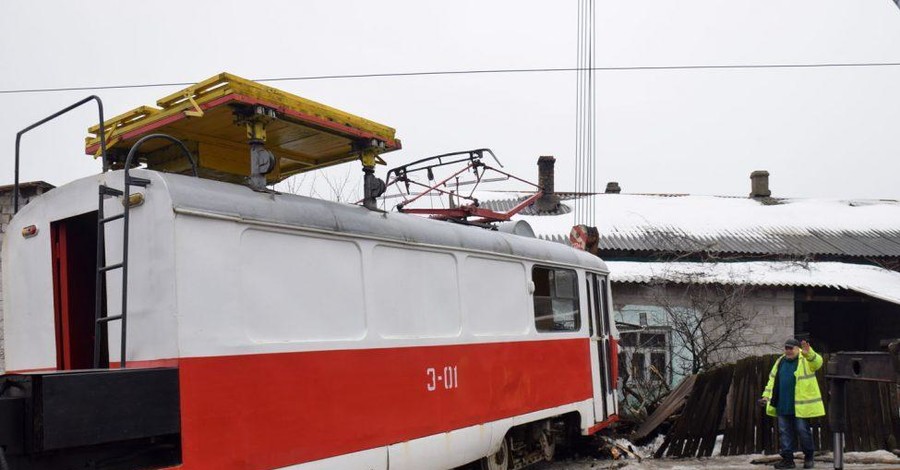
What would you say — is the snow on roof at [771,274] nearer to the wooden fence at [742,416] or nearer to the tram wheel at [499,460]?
the wooden fence at [742,416]

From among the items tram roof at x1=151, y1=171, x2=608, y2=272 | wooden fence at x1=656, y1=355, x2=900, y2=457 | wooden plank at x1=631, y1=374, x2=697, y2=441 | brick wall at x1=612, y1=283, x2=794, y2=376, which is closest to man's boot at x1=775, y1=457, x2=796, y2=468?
wooden fence at x1=656, y1=355, x2=900, y2=457

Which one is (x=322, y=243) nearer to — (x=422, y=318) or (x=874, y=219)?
(x=422, y=318)

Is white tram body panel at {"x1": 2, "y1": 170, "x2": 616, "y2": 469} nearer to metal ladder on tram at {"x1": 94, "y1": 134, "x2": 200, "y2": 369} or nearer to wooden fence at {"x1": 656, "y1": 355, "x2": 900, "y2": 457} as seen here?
metal ladder on tram at {"x1": 94, "y1": 134, "x2": 200, "y2": 369}

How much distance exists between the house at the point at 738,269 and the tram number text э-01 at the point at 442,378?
6861 mm

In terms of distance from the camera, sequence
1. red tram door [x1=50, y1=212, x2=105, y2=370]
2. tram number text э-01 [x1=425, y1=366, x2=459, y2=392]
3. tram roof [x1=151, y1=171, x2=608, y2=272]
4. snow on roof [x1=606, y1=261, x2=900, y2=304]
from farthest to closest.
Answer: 1. snow on roof [x1=606, y1=261, x2=900, y2=304]
2. tram number text э-01 [x1=425, y1=366, x2=459, y2=392]
3. red tram door [x1=50, y1=212, x2=105, y2=370]
4. tram roof [x1=151, y1=171, x2=608, y2=272]

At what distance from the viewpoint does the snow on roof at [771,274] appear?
14.5m

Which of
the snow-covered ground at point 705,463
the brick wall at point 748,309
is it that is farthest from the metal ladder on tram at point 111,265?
the brick wall at point 748,309

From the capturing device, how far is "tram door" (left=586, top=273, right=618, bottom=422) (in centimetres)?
898

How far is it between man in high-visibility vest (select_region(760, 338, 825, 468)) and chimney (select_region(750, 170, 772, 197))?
17.0m

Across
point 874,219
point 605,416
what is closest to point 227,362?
point 605,416

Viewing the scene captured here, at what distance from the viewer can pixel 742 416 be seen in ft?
32.3

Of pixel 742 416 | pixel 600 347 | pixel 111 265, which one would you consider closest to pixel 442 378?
pixel 111 265

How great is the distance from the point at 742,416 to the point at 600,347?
7.75ft

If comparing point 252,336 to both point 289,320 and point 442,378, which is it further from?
point 442,378
